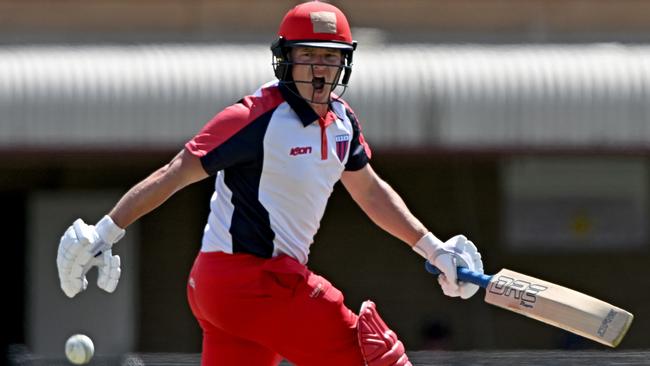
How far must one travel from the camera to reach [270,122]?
4.39 m

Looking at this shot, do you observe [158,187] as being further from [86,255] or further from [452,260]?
[452,260]

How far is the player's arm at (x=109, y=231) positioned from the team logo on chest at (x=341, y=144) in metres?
0.47

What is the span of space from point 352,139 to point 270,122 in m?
0.38

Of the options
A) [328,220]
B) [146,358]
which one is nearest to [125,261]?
[328,220]

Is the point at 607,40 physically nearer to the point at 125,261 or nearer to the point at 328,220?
the point at 328,220

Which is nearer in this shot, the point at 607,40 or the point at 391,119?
the point at 391,119

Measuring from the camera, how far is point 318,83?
A: 4.54m

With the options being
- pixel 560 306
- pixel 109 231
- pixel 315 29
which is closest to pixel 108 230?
pixel 109 231

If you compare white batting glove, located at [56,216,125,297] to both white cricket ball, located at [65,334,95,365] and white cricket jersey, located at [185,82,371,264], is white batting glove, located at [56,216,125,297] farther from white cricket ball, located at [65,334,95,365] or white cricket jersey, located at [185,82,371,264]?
white cricket ball, located at [65,334,95,365]

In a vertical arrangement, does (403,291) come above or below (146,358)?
below

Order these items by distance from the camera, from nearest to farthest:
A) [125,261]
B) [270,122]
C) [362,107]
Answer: [270,122] → [362,107] → [125,261]

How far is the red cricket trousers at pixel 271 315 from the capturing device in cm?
434

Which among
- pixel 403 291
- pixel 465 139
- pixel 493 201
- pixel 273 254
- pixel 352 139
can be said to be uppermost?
pixel 352 139

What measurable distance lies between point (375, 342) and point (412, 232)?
632 millimetres
